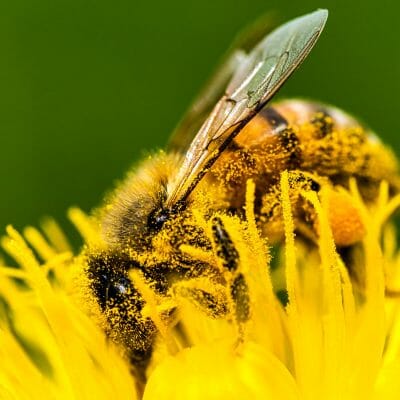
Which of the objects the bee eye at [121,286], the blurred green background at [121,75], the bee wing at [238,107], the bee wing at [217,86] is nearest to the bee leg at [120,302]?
the bee eye at [121,286]

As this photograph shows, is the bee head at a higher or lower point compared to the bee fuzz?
higher

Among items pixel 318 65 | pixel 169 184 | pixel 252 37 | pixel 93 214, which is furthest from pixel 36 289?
pixel 318 65

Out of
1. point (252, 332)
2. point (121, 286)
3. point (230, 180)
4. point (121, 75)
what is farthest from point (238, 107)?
point (121, 75)

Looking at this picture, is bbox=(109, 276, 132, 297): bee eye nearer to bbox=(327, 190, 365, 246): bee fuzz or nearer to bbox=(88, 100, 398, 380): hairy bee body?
bbox=(88, 100, 398, 380): hairy bee body

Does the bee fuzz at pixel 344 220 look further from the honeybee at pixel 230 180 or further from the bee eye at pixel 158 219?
the bee eye at pixel 158 219

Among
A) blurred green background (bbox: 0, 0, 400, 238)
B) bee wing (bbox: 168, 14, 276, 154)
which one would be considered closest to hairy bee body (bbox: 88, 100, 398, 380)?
bee wing (bbox: 168, 14, 276, 154)
